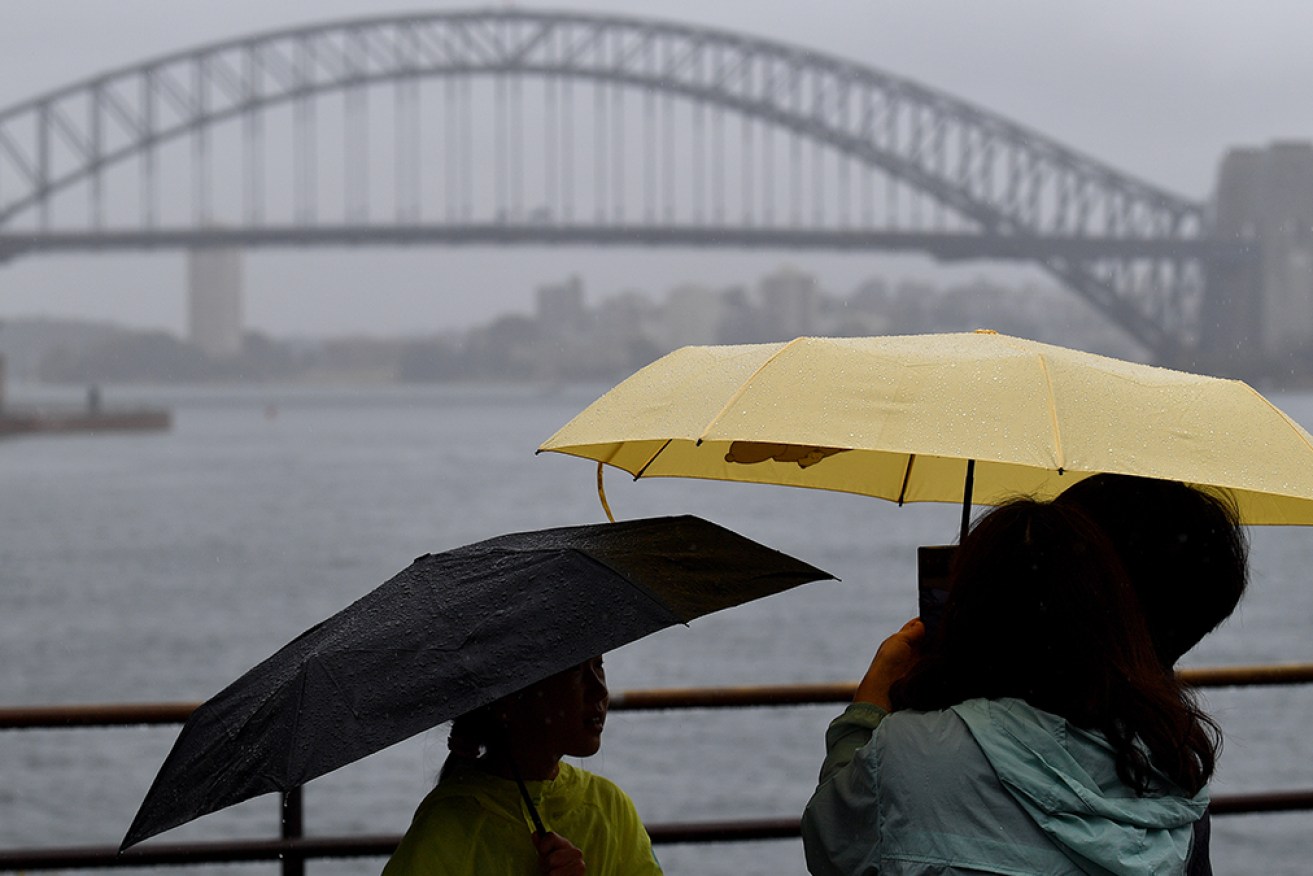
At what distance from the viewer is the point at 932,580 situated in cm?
177

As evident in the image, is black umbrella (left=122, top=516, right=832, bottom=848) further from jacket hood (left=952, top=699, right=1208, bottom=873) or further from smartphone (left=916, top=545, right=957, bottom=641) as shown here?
jacket hood (left=952, top=699, right=1208, bottom=873)

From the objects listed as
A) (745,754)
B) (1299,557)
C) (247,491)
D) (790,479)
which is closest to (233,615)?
(745,754)

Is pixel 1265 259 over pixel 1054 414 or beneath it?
over

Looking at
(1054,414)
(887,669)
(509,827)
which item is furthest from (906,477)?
(509,827)

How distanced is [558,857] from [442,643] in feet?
0.85

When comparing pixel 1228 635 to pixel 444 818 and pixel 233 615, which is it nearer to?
pixel 233 615

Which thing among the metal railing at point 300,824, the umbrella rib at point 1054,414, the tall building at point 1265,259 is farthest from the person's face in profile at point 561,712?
the tall building at point 1265,259

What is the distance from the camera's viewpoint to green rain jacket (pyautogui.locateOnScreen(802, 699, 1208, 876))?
4.57 feet

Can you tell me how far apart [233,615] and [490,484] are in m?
27.1

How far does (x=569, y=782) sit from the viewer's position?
5.89 ft

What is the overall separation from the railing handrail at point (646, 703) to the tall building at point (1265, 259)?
1530 inches

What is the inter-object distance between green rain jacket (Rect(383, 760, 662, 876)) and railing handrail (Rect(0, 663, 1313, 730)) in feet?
2.69

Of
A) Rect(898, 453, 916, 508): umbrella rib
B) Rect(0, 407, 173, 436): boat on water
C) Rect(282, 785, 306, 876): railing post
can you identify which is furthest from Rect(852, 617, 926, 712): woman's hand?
Rect(0, 407, 173, 436): boat on water

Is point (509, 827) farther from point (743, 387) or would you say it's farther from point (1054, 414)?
point (1054, 414)
